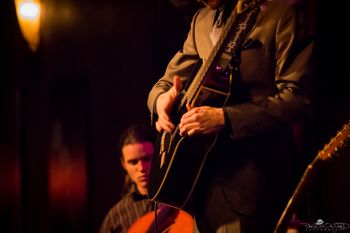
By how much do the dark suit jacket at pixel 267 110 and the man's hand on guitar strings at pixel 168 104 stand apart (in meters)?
0.19

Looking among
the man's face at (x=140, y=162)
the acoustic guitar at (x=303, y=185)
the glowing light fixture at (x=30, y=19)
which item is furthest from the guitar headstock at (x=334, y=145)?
the glowing light fixture at (x=30, y=19)

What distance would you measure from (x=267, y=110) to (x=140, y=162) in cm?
144

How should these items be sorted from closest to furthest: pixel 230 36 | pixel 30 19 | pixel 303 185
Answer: pixel 303 185 → pixel 230 36 → pixel 30 19

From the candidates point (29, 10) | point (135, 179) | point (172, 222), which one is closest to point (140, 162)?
point (135, 179)

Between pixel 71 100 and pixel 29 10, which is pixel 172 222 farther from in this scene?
pixel 29 10

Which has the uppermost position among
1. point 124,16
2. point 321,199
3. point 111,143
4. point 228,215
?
point 124,16

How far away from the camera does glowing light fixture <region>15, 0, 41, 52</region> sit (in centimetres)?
373

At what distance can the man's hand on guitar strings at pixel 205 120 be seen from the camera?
1369mm

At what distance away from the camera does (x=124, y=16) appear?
3.45 m

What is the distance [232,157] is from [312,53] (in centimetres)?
38

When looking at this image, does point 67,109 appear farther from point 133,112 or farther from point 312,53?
point 312,53

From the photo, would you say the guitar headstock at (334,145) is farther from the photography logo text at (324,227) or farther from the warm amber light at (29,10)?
the warm amber light at (29,10)

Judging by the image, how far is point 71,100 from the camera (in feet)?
12.1

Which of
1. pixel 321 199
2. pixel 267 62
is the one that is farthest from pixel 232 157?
pixel 321 199
